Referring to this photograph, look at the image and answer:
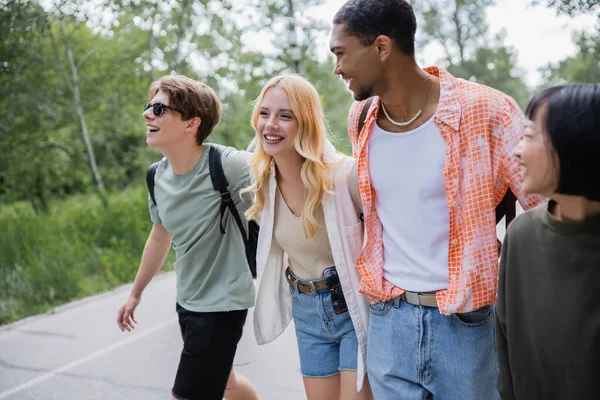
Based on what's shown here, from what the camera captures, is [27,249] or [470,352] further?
[27,249]

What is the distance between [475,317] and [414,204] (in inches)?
18.3

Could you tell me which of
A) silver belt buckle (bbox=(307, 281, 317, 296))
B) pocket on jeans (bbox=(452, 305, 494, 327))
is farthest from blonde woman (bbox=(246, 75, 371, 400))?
pocket on jeans (bbox=(452, 305, 494, 327))

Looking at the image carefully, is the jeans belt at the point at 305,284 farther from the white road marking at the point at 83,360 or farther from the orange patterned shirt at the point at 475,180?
the white road marking at the point at 83,360

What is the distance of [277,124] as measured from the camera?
3.02 m

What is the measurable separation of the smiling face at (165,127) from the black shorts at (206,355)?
922 mm

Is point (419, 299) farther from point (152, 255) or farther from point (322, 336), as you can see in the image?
point (152, 255)

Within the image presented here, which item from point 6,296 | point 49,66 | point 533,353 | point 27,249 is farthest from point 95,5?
point 533,353

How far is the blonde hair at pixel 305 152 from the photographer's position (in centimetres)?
290

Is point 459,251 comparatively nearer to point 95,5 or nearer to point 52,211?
point 95,5

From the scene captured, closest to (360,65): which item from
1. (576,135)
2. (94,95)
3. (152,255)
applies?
(576,135)

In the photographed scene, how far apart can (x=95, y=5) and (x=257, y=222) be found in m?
10.7

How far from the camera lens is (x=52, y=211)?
1739cm

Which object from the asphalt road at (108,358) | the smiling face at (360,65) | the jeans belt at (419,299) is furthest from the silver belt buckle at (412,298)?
the asphalt road at (108,358)

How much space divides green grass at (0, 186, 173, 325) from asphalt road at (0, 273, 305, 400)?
657mm
